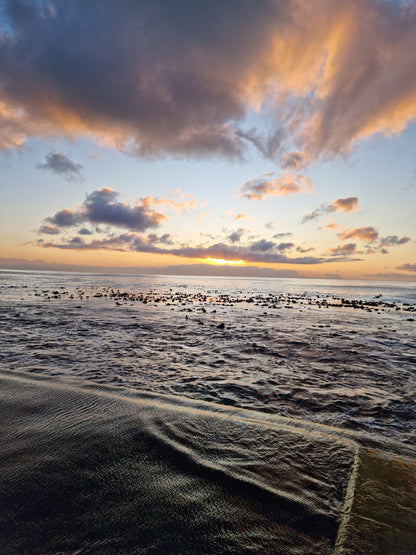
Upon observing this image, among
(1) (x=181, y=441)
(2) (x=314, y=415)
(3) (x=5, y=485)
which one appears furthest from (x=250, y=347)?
(3) (x=5, y=485)

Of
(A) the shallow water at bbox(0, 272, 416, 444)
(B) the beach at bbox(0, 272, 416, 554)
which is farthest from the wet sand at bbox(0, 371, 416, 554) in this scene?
(A) the shallow water at bbox(0, 272, 416, 444)

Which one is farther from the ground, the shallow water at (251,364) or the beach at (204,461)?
the beach at (204,461)

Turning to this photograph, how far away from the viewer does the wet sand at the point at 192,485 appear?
72.2 inches

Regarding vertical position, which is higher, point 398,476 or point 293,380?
point 398,476

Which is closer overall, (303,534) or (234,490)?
(303,534)

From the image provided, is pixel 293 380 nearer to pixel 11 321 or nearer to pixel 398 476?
pixel 398 476

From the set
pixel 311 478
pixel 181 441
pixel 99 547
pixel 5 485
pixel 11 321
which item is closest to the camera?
pixel 99 547

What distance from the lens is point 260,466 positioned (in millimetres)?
2660

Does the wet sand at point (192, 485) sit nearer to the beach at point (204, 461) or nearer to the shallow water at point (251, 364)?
the beach at point (204, 461)

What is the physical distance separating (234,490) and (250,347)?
7.03 metres

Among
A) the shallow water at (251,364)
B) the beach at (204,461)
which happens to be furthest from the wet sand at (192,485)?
the shallow water at (251,364)

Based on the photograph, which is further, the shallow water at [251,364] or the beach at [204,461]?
the shallow water at [251,364]

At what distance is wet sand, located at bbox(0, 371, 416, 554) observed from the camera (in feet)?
6.02

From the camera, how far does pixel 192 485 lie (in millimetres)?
2354
